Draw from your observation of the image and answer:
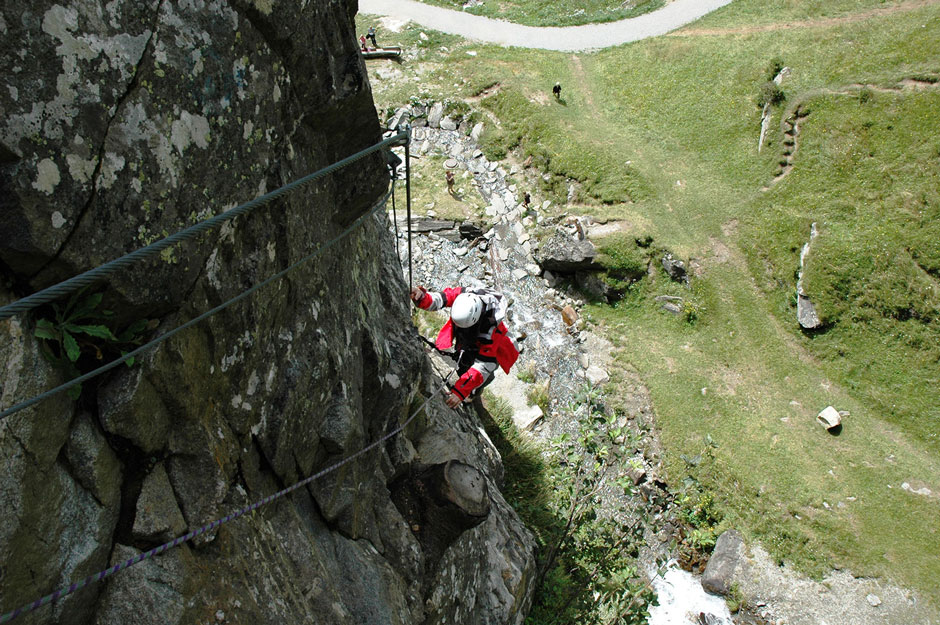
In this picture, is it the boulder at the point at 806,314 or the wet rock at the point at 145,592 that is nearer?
the wet rock at the point at 145,592

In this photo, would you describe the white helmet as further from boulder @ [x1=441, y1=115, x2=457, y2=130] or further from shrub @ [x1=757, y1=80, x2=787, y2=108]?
shrub @ [x1=757, y1=80, x2=787, y2=108]

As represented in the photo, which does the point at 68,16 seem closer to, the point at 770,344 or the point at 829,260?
the point at 770,344

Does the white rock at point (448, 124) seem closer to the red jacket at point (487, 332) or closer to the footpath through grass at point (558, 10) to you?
the footpath through grass at point (558, 10)

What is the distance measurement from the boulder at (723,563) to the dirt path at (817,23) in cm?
2163

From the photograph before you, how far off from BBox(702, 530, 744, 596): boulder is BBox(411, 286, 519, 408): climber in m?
7.41

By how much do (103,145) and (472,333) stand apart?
7600mm

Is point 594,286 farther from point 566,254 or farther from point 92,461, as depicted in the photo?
point 92,461

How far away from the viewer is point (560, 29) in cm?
3086

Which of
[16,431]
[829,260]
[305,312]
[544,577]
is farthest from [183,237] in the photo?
[829,260]

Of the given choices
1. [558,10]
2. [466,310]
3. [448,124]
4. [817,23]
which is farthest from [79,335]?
[558,10]

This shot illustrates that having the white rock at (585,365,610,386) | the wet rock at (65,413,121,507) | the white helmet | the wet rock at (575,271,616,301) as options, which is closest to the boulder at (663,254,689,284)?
the wet rock at (575,271,616,301)

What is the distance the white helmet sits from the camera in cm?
959

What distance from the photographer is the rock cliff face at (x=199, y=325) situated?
306cm

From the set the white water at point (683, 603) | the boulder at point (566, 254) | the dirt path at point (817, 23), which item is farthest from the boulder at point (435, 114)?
the white water at point (683, 603)
